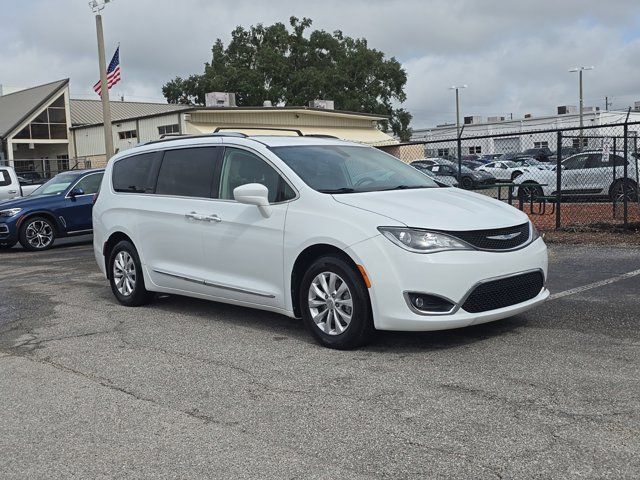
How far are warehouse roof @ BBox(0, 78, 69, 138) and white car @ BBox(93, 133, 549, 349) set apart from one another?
3753cm

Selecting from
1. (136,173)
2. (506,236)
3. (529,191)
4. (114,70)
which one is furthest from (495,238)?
(114,70)

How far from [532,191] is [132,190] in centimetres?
1073

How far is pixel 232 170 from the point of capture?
264 inches

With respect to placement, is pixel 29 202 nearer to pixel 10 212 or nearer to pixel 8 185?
pixel 10 212

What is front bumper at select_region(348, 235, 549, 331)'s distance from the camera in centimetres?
517

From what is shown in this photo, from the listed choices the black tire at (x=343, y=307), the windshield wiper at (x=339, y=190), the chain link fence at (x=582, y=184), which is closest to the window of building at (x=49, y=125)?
the chain link fence at (x=582, y=184)

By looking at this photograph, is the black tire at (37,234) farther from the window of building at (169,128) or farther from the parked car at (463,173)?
the parked car at (463,173)

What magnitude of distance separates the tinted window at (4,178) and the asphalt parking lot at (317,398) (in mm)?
12705

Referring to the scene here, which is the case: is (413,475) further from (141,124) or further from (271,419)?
(141,124)

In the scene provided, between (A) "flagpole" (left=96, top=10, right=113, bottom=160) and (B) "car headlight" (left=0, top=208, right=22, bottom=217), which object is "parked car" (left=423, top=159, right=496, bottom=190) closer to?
(A) "flagpole" (left=96, top=10, right=113, bottom=160)

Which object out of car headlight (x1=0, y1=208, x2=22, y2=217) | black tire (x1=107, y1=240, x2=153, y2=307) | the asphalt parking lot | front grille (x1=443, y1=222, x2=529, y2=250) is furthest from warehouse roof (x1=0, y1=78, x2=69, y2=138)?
front grille (x1=443, y1=222, x2=529, y2=250)

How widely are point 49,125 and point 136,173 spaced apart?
125 feet

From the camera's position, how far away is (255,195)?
6023 millimetres

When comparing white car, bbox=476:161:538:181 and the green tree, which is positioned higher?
the green tree
